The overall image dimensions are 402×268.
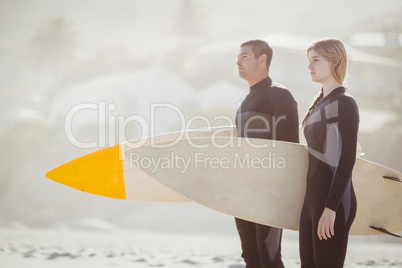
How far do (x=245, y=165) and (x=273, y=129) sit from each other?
0.28 metres

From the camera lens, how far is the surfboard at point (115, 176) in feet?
12.1

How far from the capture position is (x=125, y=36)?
308 ft

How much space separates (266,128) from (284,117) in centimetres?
14

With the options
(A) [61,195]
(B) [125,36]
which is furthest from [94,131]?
(B) [125,36]

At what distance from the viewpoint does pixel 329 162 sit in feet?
7.63

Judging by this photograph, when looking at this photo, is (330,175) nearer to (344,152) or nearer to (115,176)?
(344,152)

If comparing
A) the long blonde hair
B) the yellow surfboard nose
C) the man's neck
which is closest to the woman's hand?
the long blonde hair

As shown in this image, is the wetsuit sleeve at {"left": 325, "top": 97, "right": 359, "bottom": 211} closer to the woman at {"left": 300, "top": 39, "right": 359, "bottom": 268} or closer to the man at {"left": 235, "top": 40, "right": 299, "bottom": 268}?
the woman at {"left": 300, "top": 39, "right": 359, "bottom": 268}

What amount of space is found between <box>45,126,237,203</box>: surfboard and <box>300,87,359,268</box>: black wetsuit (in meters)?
1.32

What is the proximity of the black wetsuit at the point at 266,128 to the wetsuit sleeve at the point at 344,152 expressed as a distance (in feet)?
2.17

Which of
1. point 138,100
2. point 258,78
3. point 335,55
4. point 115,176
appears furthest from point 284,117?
point 138,100

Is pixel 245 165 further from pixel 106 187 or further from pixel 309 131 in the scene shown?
pixel 106 187

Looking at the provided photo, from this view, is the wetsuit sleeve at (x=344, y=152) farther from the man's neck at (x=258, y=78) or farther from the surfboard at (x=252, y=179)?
the man's neck at (x=258, y=78)

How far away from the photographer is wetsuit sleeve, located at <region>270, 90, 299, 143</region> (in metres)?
2.89
